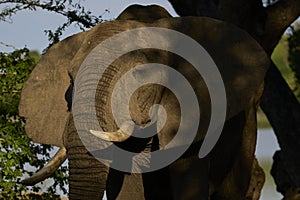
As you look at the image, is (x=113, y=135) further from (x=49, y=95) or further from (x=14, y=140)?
(x=14, y=140)

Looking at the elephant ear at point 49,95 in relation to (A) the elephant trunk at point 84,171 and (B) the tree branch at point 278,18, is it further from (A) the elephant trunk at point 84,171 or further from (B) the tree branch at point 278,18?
(B) the tree branch at point 278,18

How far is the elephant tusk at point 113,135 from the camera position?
14.6 feet

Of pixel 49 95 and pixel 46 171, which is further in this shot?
pixel 49 95


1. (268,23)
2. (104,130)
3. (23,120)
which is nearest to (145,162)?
(104,130)

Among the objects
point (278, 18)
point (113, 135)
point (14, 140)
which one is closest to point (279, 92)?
point (278, 18)

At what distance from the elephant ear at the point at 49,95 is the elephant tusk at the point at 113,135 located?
1.07 meters

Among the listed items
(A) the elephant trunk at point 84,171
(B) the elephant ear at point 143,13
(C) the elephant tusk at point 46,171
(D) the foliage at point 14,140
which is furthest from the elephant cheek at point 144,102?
(D) the foliage at point 14,140

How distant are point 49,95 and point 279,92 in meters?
3.28

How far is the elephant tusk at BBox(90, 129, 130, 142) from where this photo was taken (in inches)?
175

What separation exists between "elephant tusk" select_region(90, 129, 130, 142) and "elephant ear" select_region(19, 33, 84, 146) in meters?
1.07

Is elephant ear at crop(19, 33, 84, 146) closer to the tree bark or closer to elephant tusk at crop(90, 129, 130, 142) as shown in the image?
elephant tusk at crop(90, 129, 130, 142)

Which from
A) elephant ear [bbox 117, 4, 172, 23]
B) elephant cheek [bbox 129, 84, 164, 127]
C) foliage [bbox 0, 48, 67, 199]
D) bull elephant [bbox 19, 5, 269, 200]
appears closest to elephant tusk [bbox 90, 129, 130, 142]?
bull elephant [bbox 19, 5, 269, 200]

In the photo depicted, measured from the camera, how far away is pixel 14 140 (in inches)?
249

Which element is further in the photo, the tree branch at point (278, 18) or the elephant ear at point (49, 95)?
the tree branch at point (278, 18)
